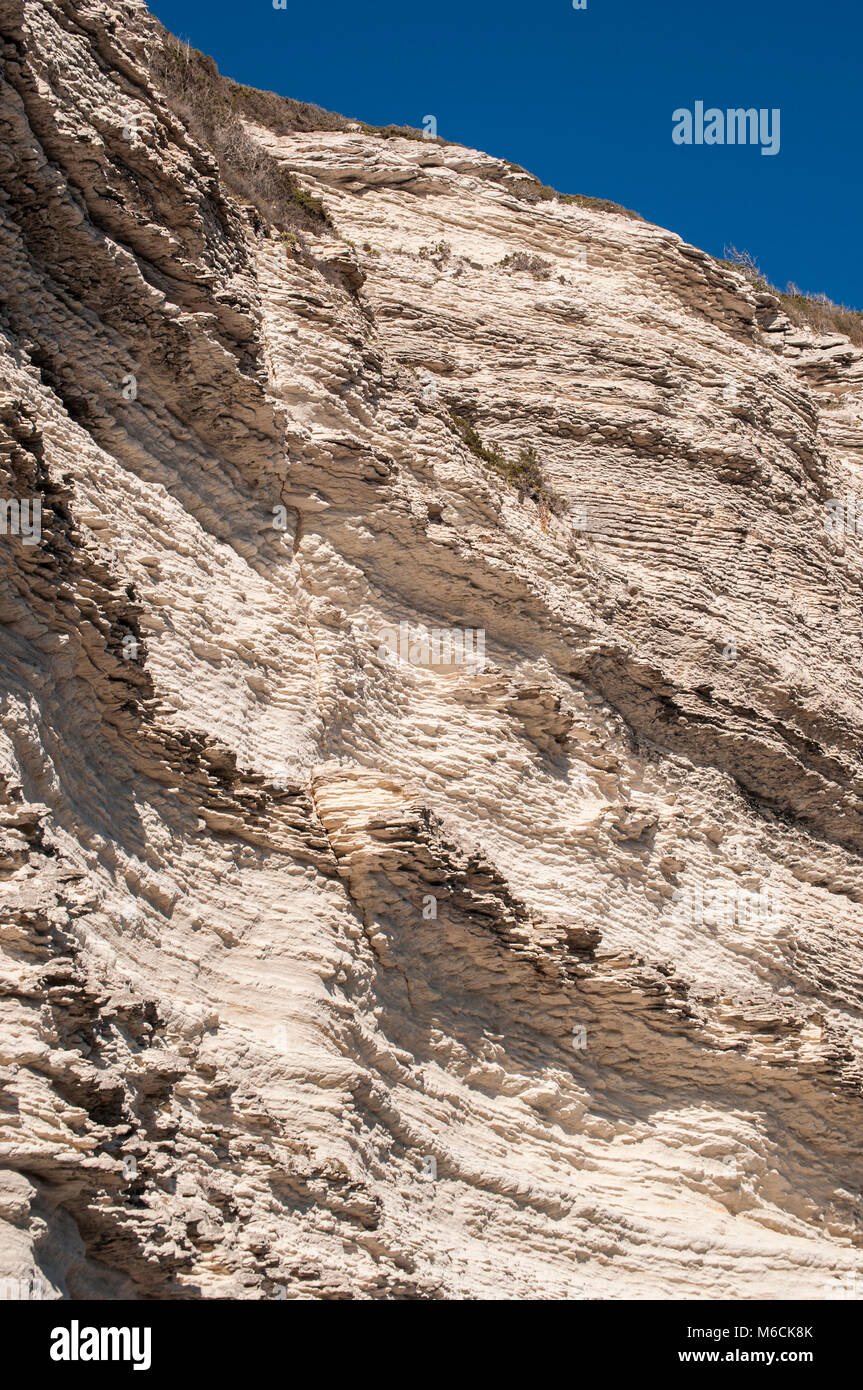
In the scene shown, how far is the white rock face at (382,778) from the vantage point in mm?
7344

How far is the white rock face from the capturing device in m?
7.34

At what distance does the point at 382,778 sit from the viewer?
10.5m

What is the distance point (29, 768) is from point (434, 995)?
416cm
